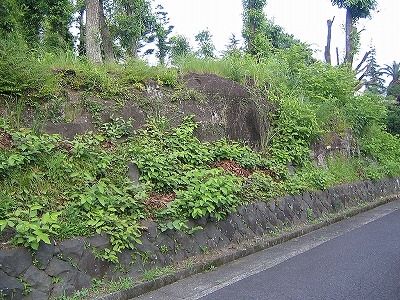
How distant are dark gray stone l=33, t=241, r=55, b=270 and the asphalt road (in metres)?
1.15

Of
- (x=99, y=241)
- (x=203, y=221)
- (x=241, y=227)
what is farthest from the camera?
(x=241, y=227)

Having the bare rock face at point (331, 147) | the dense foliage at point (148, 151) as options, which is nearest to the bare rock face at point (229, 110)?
the dense foliage at point (148, 151)

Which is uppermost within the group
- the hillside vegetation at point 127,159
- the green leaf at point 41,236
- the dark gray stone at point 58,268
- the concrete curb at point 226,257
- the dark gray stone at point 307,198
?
the hillside vegetation at point 127,159

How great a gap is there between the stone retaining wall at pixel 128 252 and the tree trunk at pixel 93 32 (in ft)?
26.9

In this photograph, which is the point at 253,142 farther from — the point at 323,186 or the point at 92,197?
the point at 92,197

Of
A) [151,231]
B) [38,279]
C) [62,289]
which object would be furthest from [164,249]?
[38,279]

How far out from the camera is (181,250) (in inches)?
223

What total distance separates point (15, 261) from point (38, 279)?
0.31 m

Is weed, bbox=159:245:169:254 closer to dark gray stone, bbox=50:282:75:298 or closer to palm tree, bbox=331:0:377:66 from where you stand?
dark gray stone, bbox=50:282:75:298

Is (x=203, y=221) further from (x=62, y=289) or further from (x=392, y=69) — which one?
(x=392, y=69)

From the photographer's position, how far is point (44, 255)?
4.34m

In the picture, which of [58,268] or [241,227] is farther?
[241,227]

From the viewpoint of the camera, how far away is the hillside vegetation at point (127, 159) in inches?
200

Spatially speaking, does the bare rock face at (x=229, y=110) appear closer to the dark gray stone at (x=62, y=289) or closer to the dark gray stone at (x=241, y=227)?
the dark gray stone at (x=241, y=227)
